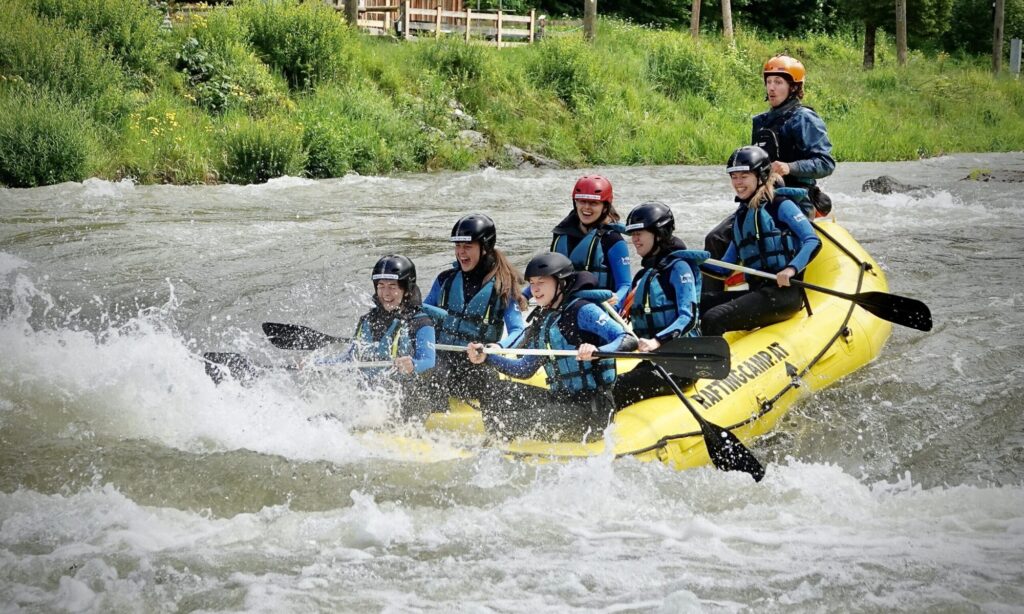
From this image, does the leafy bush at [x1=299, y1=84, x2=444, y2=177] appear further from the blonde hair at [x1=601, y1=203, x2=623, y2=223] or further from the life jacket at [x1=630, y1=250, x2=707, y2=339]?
the life jacket at [x1=630, y1=250, x2=707, y2=339]

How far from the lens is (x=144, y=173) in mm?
14164

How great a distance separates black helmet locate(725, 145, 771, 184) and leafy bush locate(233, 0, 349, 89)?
42.7 ft

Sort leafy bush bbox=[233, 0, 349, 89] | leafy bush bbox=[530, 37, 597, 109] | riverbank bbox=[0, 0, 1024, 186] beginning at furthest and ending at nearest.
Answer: leafy bush bbox=[530, 37, 597, 109] → leafy bush bbox=[233, 0, 349, 89] → riverbank bbox=[0, 0, 1024, 186]

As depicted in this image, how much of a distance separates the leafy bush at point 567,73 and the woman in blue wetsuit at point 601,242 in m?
15.5

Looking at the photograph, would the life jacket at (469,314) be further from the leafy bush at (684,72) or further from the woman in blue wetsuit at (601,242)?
the leafy bush at (684,72)

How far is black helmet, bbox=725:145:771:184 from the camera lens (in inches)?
260

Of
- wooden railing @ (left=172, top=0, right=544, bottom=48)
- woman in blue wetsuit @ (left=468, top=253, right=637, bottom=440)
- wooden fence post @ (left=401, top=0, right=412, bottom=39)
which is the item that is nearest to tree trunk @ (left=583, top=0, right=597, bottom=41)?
wooden railing @ (left=172, top=0, right=544, bottom=48)

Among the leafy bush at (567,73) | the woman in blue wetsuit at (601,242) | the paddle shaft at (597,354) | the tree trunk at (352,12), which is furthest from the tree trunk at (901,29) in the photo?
the paddle shaft at (597,354)

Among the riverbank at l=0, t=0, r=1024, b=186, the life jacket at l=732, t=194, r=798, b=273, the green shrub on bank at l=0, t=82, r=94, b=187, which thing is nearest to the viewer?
the life jacket at l=732, t=194, r=798, b=273

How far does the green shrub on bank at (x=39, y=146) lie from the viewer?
13.0 meters

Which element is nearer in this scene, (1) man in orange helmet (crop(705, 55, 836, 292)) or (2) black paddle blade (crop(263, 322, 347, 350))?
(2) black paddle blade (crop(263, 322, 347, 350))

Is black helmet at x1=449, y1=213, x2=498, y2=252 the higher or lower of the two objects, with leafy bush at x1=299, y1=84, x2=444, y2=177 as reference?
lower

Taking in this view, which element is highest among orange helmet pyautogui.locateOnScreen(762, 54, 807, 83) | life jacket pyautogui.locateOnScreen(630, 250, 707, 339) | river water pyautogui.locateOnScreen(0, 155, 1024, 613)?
orange helmet pyautogui.locateOnScreen(762, 54, 807, 83)

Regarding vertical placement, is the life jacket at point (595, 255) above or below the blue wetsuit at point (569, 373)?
above
